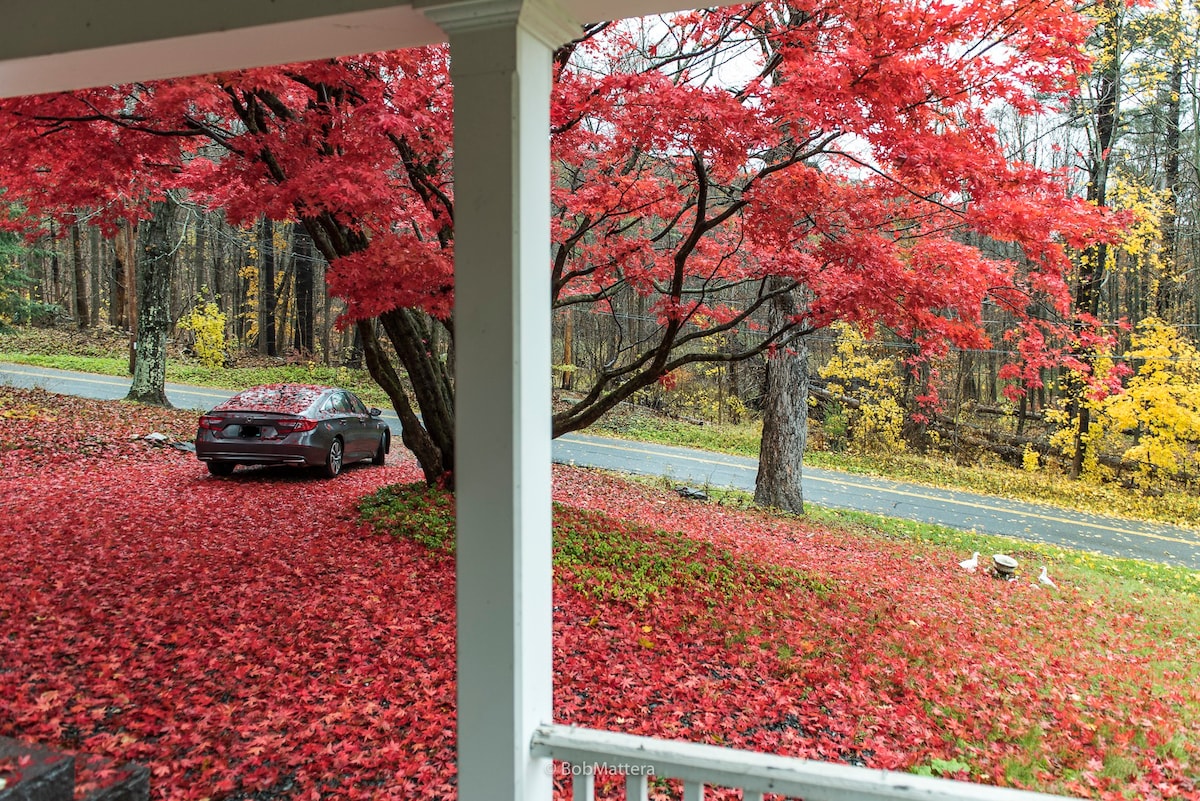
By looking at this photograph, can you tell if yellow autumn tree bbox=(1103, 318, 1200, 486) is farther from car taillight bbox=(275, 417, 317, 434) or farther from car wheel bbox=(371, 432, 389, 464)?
car taillight bbox=(275, 417, 317, 434)

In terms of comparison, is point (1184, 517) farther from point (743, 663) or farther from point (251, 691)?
point (251, 691)

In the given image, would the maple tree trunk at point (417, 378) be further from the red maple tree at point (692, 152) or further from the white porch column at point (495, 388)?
the white porch column at point (495, 388)

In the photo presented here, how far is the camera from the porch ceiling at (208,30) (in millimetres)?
1394

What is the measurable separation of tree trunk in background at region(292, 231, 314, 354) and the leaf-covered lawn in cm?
1028

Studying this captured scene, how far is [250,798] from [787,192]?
12.3ft

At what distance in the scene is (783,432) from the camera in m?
7.55

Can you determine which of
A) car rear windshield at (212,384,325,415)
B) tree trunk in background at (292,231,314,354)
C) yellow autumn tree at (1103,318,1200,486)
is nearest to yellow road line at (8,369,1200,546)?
yellow autumn tree at (1103,318,1200,486)

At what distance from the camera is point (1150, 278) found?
424 inches

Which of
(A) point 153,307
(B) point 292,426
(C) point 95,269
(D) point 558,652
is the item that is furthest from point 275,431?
(C) point 95,269

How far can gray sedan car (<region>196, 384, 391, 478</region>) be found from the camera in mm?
6148

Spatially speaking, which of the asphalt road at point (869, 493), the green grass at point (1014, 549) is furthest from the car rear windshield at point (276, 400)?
the green grass at point (1014, 549)

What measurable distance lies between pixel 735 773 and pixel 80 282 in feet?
61.6

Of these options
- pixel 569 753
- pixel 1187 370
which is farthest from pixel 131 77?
pixel 1187 370

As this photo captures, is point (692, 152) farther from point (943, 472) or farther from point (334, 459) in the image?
point (943, 472)
